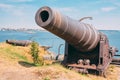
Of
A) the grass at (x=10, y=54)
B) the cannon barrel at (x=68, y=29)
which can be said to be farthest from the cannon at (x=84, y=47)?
the grass at (x=10, y=54)

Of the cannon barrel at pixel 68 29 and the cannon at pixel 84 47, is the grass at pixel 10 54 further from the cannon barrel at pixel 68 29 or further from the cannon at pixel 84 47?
the cannon barrel at pixel 68 29

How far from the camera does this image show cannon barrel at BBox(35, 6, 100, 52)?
10.7 m

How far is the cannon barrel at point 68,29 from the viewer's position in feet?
35.1

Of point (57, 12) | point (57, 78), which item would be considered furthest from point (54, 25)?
point (57, 78)

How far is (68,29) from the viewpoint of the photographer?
11961 mm

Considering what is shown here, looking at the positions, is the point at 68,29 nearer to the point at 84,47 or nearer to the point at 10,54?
the point at 84,47

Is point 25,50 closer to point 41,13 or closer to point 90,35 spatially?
point 90,35

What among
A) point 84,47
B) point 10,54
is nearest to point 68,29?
point 84,47

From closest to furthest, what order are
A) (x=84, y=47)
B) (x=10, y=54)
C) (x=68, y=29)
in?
(x=68, y=29)
(x=84, y=47)
(x=10, y=54)

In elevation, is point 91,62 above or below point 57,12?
below

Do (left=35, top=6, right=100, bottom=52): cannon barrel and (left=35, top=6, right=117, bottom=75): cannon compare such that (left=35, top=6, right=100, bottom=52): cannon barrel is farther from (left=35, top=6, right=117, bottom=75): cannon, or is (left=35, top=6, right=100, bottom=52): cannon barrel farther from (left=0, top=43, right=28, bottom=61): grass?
(left=0, top=43, right=28, bottom=61): grass

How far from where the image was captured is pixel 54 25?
35.5ft

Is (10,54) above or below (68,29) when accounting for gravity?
below

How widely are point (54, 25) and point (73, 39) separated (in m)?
2.35
